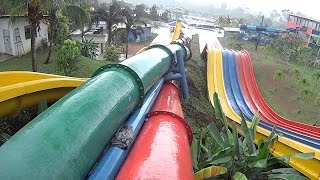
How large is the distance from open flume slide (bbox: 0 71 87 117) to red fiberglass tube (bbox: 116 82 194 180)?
1.60 meters

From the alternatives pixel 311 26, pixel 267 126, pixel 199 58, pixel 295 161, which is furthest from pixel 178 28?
pixel 311 26

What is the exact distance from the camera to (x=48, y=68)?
543 inches

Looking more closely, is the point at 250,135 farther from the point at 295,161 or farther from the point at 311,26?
the point at 311,26

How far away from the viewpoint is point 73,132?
228cm

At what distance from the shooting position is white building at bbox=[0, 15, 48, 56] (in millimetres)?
14461

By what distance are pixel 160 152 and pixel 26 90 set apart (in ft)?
7.53

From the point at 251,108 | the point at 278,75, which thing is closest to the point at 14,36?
the point at 251,108

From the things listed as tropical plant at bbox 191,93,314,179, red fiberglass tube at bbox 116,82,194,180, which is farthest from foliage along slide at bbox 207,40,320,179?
red fiberglass tube at bbox 116,82,194,180

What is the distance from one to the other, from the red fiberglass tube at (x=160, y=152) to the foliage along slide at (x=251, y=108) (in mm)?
2944

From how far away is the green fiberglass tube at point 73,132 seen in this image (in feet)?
6.13

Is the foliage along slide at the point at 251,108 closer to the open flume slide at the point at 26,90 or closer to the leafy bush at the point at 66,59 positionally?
the open flume slide at the point at 26,90

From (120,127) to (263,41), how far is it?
139 feet

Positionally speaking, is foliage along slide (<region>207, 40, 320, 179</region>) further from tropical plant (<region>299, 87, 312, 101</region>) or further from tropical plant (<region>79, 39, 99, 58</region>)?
tropical plant (<region>79, 39, 99, 58</region>)

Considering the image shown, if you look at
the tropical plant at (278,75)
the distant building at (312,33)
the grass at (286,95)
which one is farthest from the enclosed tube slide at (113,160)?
the distant building at (312,33)
